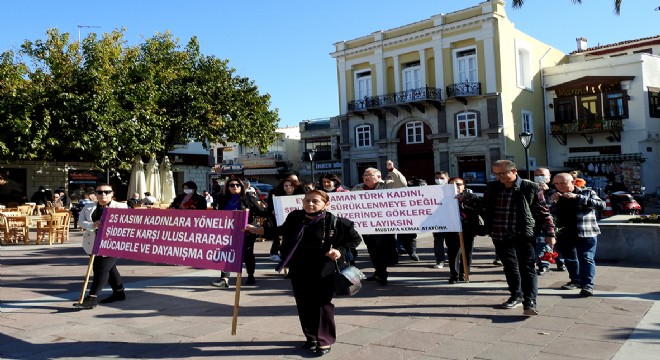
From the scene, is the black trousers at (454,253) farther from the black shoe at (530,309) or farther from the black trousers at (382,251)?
the black shoe at (530,309)

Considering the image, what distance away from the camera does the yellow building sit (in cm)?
3203

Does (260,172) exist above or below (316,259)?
above

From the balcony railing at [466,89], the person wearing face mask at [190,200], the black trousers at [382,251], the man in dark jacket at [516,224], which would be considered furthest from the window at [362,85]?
the man in dark jacket at [516,224]

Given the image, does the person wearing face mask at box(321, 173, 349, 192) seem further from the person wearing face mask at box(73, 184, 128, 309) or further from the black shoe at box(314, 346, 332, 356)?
the black shoe at box(314, 346, 332, 356)

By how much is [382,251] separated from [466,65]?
28.0m

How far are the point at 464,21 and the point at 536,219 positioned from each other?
95.4 feet

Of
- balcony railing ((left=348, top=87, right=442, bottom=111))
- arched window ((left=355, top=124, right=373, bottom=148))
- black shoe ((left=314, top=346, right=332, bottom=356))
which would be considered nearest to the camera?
black shoe ((left=314, top=346, right=332, bottom=356))

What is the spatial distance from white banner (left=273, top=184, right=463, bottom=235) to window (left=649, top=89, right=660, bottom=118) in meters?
29.6

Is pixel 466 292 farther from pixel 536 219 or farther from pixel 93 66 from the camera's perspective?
pixel 93 66

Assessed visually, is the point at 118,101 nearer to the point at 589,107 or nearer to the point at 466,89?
the point at 466,89

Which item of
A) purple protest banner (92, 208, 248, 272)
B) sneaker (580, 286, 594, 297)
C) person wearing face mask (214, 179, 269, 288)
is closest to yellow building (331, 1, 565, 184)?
person wearing face mask (214, 179, 269, 288)

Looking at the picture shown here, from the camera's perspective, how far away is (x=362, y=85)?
38000 mm

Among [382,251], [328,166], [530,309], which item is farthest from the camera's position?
[328,166]

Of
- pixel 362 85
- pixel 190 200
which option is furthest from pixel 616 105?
pixel 190 200
